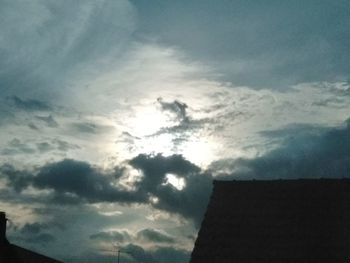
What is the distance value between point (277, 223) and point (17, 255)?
17.7m

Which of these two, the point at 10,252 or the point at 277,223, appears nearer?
the point at 277,223

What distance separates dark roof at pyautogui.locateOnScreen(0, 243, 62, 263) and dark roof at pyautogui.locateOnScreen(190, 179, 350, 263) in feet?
39.8

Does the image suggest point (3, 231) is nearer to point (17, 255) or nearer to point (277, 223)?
point (17, 255)

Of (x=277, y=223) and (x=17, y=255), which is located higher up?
(x=277, y=223)

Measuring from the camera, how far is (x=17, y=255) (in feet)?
126

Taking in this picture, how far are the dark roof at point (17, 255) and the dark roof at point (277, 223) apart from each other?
12.1m

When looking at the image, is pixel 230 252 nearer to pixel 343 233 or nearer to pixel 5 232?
pixel 343 233

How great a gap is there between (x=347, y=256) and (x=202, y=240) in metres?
9.35

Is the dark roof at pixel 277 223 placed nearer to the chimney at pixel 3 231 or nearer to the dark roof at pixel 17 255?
the dark roof at pixel 17 255

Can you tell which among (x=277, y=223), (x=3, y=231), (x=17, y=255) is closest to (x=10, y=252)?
(x=17, y=255)

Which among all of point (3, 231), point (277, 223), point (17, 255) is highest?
point (277, 223)

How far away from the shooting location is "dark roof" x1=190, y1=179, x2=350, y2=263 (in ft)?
114

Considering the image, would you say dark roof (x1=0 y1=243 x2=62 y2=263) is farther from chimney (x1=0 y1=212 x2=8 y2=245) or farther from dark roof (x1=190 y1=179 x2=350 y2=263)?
dark roof (x1=190 y1=179 x2=350 y2=263)

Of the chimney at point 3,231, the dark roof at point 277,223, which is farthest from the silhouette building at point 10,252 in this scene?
the dark roof at point 277,223
